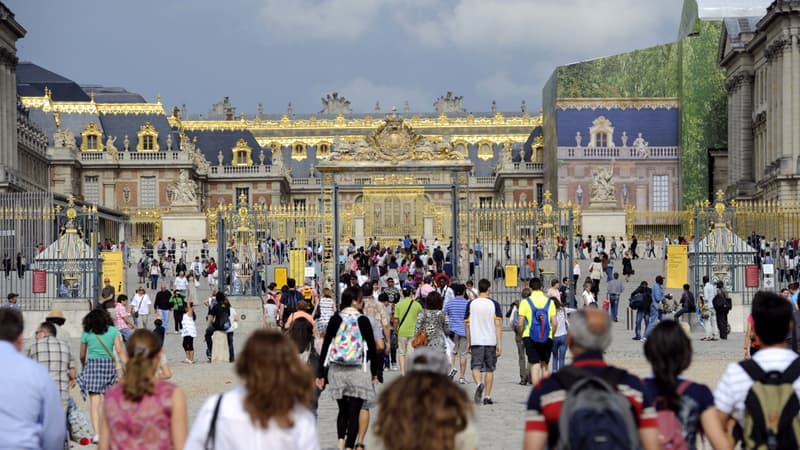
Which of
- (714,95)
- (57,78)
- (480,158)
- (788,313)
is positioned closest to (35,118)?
(57,78)

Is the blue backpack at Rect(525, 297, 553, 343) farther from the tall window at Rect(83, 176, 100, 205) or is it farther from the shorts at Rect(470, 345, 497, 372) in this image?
the tall window at Rect(83, 176, 100, 205)

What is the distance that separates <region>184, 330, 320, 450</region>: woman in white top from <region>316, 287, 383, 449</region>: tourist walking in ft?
17.1

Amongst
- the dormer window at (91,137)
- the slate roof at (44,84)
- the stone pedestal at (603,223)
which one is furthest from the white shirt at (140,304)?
the slate roof at (44,84)

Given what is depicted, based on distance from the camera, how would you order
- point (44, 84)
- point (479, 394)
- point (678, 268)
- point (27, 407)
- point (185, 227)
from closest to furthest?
point (27, 407), point (479, 394), point (678, 268), point (185, 227), point (44, 84)

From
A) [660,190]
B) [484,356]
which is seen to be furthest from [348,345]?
[660,190]

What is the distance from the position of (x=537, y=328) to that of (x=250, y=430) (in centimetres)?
976

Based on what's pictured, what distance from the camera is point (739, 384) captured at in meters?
7.32

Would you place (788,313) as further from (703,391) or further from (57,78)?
(57,78)

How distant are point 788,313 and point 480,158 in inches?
3012

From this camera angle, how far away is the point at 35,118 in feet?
238

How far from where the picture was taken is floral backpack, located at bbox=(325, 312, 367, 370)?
→ 11.8m

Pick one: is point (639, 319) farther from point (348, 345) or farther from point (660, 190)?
A: point (660, 190)

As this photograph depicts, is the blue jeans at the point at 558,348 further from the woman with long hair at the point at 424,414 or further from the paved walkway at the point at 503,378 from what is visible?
the woman with long hair at the point at 424,414

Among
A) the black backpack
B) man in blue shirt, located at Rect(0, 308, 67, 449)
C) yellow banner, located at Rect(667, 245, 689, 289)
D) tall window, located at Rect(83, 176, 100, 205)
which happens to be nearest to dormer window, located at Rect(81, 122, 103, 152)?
tall window, located at Rect(83, 176, 100, 205)
